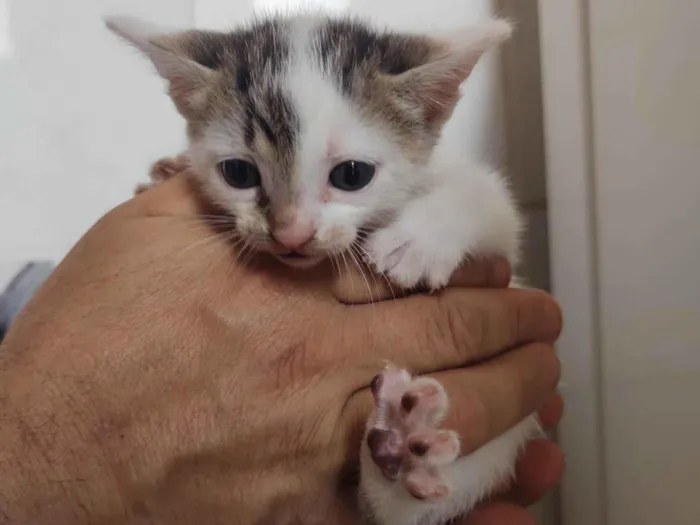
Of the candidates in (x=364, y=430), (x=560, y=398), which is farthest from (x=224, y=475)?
(x=560, y=398)

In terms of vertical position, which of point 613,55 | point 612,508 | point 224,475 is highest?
point 613,55

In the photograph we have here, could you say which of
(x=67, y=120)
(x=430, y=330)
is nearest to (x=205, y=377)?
(x=430, y=330)

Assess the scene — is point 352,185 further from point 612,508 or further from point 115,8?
point 115,8

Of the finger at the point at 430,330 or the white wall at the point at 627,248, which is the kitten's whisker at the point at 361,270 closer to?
the finger at the point at 430,330

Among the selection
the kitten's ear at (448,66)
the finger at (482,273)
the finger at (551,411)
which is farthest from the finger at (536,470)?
the kitten's ear at (448,66)

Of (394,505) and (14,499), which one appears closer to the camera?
(14,499)

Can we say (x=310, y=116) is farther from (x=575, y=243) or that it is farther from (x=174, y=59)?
(x=575, y=243)
